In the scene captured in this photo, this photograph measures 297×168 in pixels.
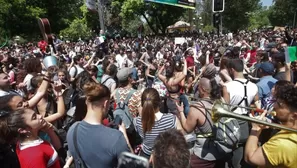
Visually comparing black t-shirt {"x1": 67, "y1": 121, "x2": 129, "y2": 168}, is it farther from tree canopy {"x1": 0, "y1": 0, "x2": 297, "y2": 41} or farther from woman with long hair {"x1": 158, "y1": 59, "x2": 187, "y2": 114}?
tree canopy {"x1": 0, "y1": 0, "x2": 297, "y2": 41}

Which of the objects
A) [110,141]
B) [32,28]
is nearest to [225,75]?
[110,141]

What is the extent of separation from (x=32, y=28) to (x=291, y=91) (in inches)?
1468

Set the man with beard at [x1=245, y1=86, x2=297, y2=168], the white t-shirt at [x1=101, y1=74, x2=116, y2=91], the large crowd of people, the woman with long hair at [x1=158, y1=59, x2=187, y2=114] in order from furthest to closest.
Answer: the white t-shirt at [x1=101, y1=74, x2=116, y2=91], the woman with long hair at [x1=158, y1=59, x2=187, y2=114], the large crowd of people, the man with beard at [x1=245, y1=86, x2=297, y2=168]

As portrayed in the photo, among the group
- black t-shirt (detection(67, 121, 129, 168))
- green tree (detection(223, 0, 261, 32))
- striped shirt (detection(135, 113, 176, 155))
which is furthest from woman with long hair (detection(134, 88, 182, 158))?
green tree (detection(223, 0, 261, 32))

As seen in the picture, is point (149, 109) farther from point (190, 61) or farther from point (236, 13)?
point (236, 13)

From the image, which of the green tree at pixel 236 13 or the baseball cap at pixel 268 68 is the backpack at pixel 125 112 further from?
the green tree at pixel 236 13

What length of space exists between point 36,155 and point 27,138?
0.18 meters

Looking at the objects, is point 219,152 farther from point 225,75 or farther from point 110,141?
point 225,75

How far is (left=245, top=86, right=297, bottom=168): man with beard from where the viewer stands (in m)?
2.30

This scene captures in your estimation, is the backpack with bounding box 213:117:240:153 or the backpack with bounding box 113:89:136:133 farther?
the backpack with bounding box 113:89:136:133

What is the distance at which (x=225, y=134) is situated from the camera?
11.1 feet

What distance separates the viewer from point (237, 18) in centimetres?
5747

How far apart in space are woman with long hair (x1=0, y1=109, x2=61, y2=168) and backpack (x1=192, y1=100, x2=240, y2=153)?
1673 mm

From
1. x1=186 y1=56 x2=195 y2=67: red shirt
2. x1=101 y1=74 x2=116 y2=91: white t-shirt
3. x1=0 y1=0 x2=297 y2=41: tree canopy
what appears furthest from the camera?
x1=0 y1=0 x2=297 y2=41: tree canopy
